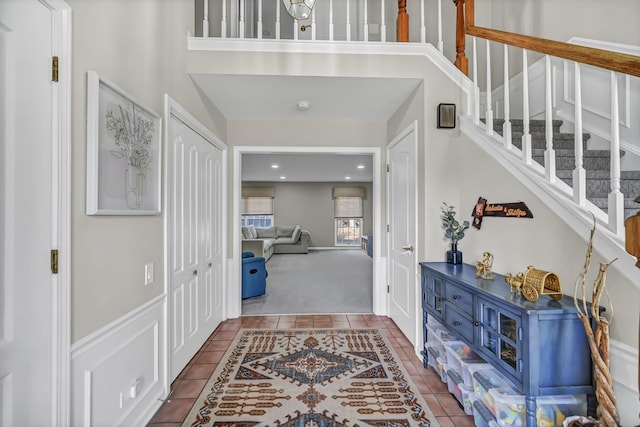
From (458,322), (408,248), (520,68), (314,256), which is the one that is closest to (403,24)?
(520,68)

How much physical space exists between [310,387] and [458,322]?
1.15 metres

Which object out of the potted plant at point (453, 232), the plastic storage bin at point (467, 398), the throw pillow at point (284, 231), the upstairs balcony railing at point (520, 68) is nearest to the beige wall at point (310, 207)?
the throw pillow at point (284, 231)

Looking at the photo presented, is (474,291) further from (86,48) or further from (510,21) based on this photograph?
(510,21)

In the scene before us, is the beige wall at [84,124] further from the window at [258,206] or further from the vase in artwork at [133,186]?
the window at [258,206]

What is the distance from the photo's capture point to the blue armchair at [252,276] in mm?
4297

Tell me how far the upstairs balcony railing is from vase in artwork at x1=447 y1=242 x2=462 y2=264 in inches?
32.3

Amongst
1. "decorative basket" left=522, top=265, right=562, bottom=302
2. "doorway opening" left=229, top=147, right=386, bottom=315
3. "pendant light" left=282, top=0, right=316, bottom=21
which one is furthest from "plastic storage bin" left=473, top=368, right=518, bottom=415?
"pendant light" left=282, top=0, right=316, bottom=21

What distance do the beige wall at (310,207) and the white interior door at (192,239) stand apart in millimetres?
7125

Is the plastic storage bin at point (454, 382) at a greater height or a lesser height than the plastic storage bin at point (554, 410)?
lesser

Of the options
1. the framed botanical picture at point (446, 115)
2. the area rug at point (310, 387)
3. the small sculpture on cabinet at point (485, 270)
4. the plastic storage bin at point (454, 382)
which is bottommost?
the area rug at point (310, 387)

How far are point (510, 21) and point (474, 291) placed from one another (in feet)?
11.0

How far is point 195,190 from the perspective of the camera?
263cm

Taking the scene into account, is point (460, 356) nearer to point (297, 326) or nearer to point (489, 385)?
point (489, 385)

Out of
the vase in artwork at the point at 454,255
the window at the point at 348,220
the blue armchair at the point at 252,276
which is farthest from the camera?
the window at the point at 348,220
